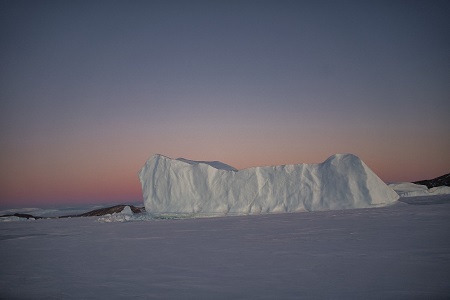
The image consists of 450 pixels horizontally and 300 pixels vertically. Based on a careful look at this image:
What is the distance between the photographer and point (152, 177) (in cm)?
2841

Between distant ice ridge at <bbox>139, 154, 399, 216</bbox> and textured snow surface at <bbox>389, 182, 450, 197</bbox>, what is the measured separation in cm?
1664

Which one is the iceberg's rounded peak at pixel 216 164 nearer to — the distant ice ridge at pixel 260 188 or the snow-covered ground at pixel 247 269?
the distant ice ridge at pixel 260 188

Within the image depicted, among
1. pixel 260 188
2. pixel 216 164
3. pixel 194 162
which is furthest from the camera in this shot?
pixel 216 164

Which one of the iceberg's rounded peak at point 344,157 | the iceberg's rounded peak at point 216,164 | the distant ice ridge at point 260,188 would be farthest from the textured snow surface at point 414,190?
the iceberg's rounded peak at point 216,164

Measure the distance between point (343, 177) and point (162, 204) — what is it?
13526 mm

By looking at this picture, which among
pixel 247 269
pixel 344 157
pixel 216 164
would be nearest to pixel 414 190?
pixel 344 157

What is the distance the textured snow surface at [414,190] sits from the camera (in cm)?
4112

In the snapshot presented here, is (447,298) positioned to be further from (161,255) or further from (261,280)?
(161,255)

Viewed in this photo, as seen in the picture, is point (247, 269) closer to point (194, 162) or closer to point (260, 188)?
point (260, 188)

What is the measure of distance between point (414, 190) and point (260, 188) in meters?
24.1

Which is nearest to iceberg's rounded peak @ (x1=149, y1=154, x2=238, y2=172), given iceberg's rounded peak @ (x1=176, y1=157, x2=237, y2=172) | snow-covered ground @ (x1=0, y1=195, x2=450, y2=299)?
iceberg's rounded peak @ (x1=176, y1=157, x2=237, y2=172)

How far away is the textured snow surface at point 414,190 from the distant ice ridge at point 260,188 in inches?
655

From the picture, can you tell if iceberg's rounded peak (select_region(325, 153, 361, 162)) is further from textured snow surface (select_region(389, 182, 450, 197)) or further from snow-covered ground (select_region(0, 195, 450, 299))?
textured snow surface (select_region(389, 182, 450, 197))

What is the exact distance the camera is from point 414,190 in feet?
139
